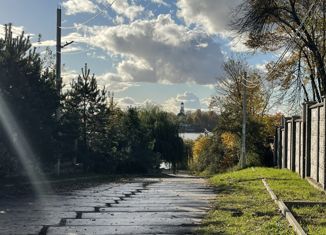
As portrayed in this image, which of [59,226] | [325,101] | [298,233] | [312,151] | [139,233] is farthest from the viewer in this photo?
[312,151]

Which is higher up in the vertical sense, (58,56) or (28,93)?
(58,56)

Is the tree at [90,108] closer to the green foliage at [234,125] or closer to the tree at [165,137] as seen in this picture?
the green foliage at [234,125]

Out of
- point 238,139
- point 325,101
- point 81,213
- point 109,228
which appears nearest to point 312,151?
point 325,101

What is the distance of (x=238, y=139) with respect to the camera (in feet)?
165

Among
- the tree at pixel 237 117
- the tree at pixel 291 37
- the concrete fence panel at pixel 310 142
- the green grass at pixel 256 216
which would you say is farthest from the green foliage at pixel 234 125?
the green grass at pixel 256 216

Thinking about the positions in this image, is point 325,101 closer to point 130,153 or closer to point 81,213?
point 81,213

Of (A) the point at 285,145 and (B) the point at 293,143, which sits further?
(A) the point at 285,145

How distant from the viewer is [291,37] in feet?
51.0

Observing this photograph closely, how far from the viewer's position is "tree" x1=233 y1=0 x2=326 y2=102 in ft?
48.2

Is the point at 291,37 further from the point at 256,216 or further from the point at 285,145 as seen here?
the point at 285,145

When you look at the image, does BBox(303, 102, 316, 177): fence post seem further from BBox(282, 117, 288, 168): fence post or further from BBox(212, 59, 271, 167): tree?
BBox(212, 59, 271, 167): tree

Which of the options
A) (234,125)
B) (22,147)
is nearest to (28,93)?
(22,147)

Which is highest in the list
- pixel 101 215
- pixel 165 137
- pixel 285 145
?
pixel 165 137

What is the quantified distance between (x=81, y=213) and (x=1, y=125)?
11.0 metres
